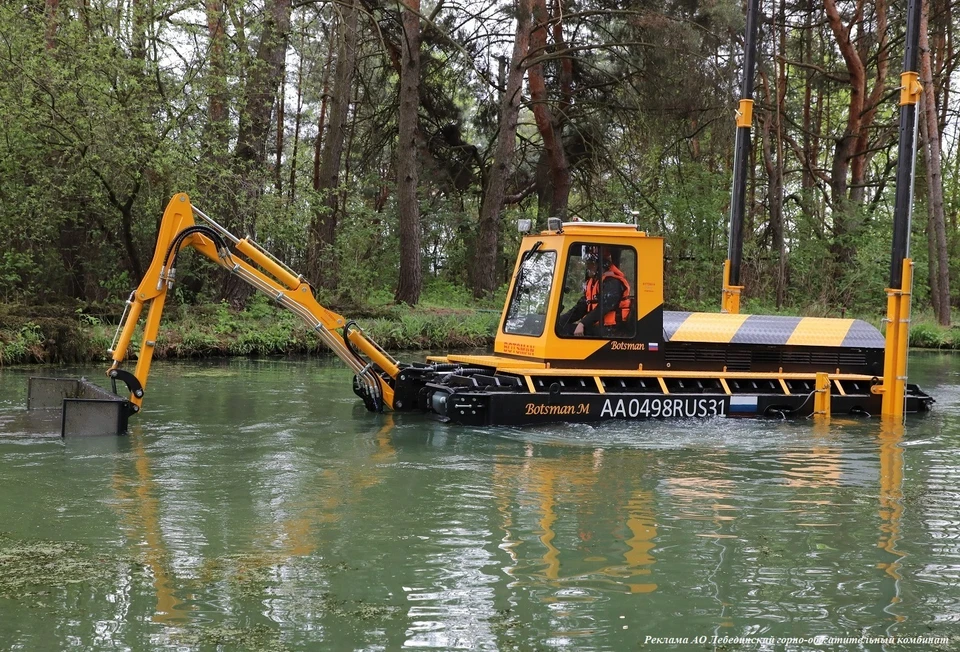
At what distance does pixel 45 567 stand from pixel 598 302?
7059 mm

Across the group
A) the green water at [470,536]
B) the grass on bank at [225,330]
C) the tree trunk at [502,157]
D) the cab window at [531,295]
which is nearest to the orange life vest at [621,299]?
the cab window at [531,295]

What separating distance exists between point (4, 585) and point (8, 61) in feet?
49.9

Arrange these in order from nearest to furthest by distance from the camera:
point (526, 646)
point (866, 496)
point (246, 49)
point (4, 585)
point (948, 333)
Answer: point (526, 646), point (4, 585), point (866, 496), point (246, 49), point (948, 333)

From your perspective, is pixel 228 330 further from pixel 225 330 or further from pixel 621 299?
pixel 621 299

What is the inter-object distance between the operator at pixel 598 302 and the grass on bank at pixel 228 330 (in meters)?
8.24

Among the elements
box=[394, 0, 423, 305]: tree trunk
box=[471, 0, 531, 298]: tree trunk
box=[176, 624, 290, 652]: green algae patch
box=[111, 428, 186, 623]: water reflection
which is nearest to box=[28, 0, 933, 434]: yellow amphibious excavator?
box=[111, 428, 186, 623]: water reflection

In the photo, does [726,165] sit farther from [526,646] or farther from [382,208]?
[526,646]

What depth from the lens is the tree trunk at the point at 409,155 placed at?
23031mm

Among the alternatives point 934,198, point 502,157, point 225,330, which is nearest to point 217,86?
point 225,330

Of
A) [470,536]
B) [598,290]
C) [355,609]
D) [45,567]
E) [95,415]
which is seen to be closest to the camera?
[355,609]

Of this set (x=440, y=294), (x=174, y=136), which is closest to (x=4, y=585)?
(x=174, y=136)

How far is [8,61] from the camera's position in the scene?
18.2 metres

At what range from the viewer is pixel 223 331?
19.1 m

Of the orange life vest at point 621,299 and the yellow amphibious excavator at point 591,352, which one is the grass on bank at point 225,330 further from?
the orange life vest at point 621,299
